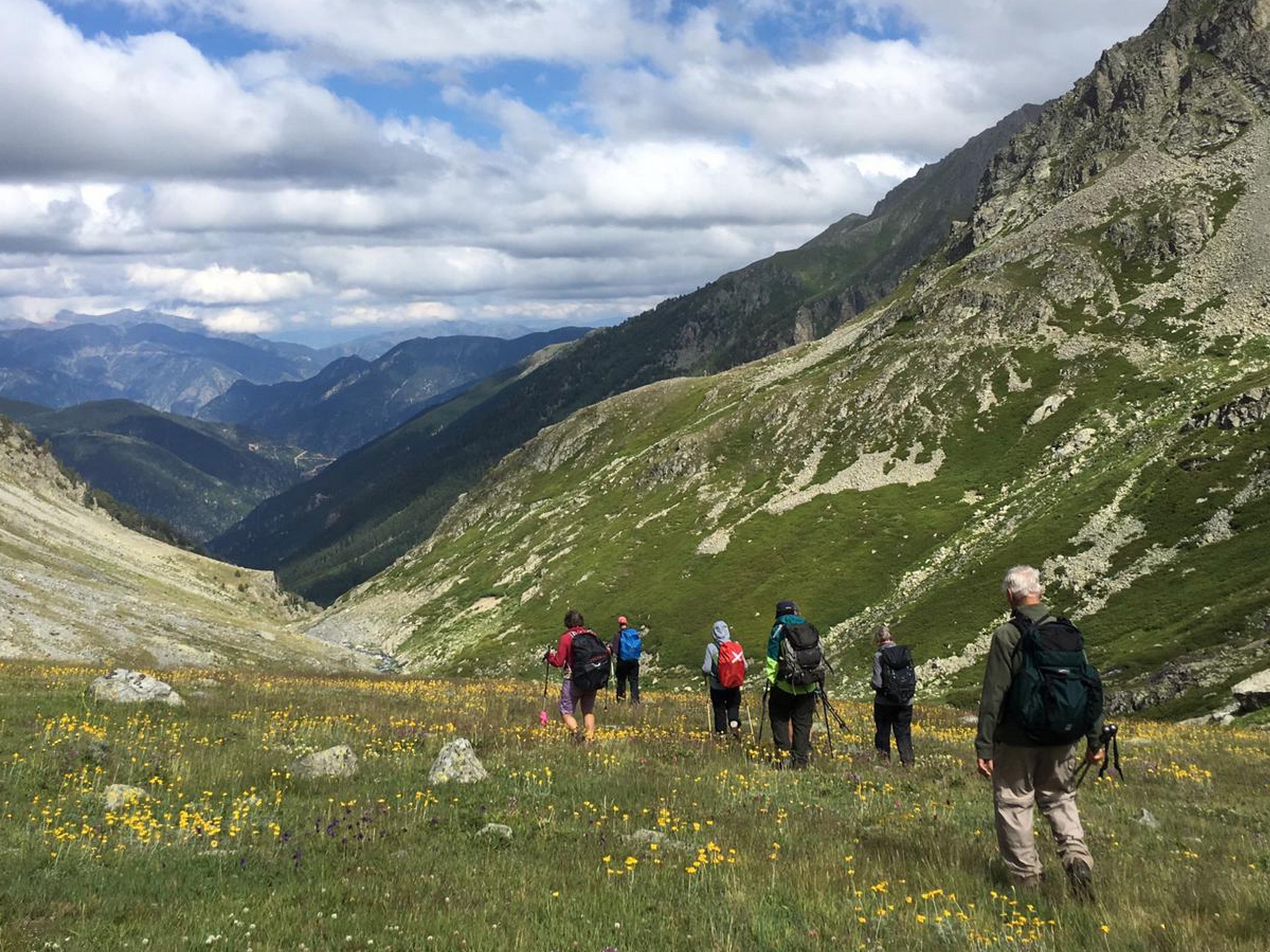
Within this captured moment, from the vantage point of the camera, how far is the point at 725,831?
1148 centimetres

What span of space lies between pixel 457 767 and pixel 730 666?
8.55 metres

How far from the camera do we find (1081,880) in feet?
29.8

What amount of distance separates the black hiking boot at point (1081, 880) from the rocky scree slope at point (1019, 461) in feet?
119

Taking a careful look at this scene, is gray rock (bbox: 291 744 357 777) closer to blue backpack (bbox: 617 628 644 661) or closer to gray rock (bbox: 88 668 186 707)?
gray rock (bbox: 88 668 186 707)

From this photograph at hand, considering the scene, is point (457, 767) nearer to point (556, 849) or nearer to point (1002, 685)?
point (556, 849)

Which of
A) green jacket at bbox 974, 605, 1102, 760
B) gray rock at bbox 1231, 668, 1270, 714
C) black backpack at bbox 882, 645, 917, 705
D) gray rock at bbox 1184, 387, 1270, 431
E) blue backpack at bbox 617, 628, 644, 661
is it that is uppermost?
gray rock at bbox 1184, 387, 1270, 431

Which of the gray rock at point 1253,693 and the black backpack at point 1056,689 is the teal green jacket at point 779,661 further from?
the gray rock at point 1253,693

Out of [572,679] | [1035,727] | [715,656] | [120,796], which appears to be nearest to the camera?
[1035,727]

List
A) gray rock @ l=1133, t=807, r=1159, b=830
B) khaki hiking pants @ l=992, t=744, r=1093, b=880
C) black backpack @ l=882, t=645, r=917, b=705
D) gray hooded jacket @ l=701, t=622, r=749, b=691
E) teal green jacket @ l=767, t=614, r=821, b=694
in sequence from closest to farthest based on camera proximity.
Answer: khaki hiking pants @ l=992, t=744, r=1093, b=880 < gray rock @ l=1133, t=807, r=1159, b=830 < teal green jacket @ l=767, t=614, r=821, b=694 < black backpack @ l=882, t=645, r=917, b=705 < gray hooded jacket @ l=701, t=622, r=749, b=691

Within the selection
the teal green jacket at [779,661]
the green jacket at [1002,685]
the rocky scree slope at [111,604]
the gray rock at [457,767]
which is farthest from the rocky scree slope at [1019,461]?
the gray rock at [457,767]

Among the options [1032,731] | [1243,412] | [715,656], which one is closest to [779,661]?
[715,656]

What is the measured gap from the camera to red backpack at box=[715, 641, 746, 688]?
21.0m

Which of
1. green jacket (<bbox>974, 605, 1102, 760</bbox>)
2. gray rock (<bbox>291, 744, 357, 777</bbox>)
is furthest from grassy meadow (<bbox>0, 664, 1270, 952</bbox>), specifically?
green jacket (<bbox>974, 605, 1102, 760</bbox>)

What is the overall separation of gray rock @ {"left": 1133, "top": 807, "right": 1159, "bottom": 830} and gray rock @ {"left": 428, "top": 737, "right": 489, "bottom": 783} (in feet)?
36.5
